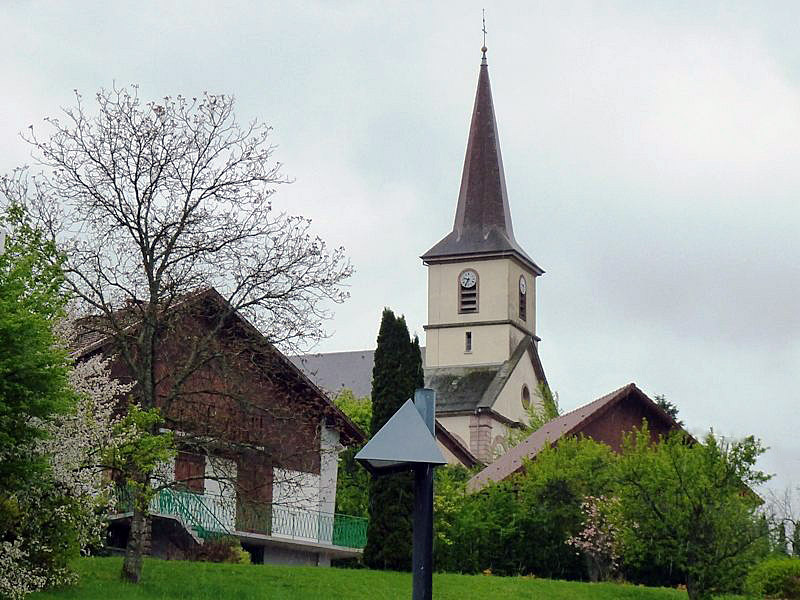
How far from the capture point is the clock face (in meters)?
76.4

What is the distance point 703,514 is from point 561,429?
14.7 metres

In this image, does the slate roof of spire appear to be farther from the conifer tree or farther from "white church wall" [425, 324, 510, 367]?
the conifer tree

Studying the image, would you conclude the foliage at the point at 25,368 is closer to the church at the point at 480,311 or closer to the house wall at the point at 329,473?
the house wall at the point at 329,473

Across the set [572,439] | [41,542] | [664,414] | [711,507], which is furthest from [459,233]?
[41,542]

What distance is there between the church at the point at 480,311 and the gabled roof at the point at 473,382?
0.06m

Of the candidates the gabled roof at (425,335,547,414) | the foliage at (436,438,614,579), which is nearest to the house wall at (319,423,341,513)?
the foliage at (436,438,614,579)

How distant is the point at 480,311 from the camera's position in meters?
76.2

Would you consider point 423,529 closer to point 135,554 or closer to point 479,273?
point 135,554

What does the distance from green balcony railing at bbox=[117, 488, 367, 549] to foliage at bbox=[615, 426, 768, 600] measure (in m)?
8.74

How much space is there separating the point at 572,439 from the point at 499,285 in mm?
38291

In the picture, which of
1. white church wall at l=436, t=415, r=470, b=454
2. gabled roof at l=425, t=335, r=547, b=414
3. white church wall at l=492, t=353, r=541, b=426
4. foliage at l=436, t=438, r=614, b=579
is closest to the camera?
foliage at l=436, t=438, r=614, b=579

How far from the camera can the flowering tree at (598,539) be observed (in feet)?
110

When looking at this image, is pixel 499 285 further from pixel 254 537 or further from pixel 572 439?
pixel 254 537

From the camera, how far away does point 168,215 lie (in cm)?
2516
